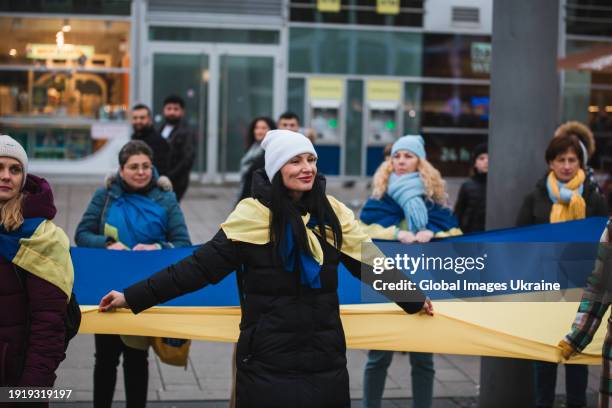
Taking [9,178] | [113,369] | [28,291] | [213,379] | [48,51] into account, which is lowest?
[213,379]

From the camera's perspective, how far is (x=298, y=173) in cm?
454

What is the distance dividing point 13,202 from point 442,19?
60.4 feet

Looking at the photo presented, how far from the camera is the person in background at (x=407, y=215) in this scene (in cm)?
658

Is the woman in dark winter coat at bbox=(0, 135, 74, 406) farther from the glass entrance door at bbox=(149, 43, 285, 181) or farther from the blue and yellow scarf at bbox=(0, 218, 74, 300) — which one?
the glass entrance door at bbox=(149, 43, 285, 181)

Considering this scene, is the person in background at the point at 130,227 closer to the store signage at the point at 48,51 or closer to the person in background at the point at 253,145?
the person in background at the point at 253,145

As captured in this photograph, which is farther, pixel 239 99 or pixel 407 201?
pixel 239 99

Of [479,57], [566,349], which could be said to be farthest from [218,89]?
[566,349]

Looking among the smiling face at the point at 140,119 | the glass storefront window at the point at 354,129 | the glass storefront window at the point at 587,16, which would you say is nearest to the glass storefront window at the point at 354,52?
the glass storefront window at the point at 354,129

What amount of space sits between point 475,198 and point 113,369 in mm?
4155

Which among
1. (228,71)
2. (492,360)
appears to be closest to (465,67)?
(228,71)

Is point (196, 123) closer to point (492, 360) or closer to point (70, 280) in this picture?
point (492, 360)

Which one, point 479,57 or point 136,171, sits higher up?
point 479,57

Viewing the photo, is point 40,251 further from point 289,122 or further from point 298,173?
point 289,122

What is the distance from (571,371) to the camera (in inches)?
284
